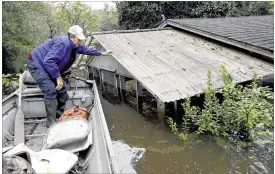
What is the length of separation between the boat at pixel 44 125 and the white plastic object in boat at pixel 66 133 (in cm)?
11

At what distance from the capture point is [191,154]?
578 centimetres

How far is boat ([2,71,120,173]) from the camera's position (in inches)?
141

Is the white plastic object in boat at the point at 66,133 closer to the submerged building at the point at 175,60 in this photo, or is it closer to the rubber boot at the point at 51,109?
the rubber boot at the point at 51,109

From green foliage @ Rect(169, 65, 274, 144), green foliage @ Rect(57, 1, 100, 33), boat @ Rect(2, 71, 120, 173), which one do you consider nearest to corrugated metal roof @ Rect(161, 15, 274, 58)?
green foliage @ Rect(169, 65, 274, 144)

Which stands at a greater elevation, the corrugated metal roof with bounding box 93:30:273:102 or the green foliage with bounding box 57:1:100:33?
the green foliage with bounding box 57:1:100:33

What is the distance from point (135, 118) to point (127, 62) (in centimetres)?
174

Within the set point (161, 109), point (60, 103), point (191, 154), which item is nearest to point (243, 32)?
point (161, 109)

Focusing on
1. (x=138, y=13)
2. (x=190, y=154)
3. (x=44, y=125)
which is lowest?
(x=190, y=154)

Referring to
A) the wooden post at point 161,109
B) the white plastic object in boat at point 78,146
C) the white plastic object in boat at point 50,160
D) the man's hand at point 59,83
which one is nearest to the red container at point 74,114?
the man's hand at point 59,83

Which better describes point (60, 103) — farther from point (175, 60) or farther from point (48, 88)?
point (175, 60)

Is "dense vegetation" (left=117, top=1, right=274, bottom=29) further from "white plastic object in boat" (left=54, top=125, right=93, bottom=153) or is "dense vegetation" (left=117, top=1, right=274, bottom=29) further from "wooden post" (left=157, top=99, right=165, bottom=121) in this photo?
"white plastic object in boat" (left=54, top=125, right=93, bottom=153)

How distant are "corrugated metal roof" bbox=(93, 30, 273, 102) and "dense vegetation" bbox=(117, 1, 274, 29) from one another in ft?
21.7

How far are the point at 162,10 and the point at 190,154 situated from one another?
43.7 feet

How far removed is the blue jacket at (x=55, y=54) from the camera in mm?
4988
